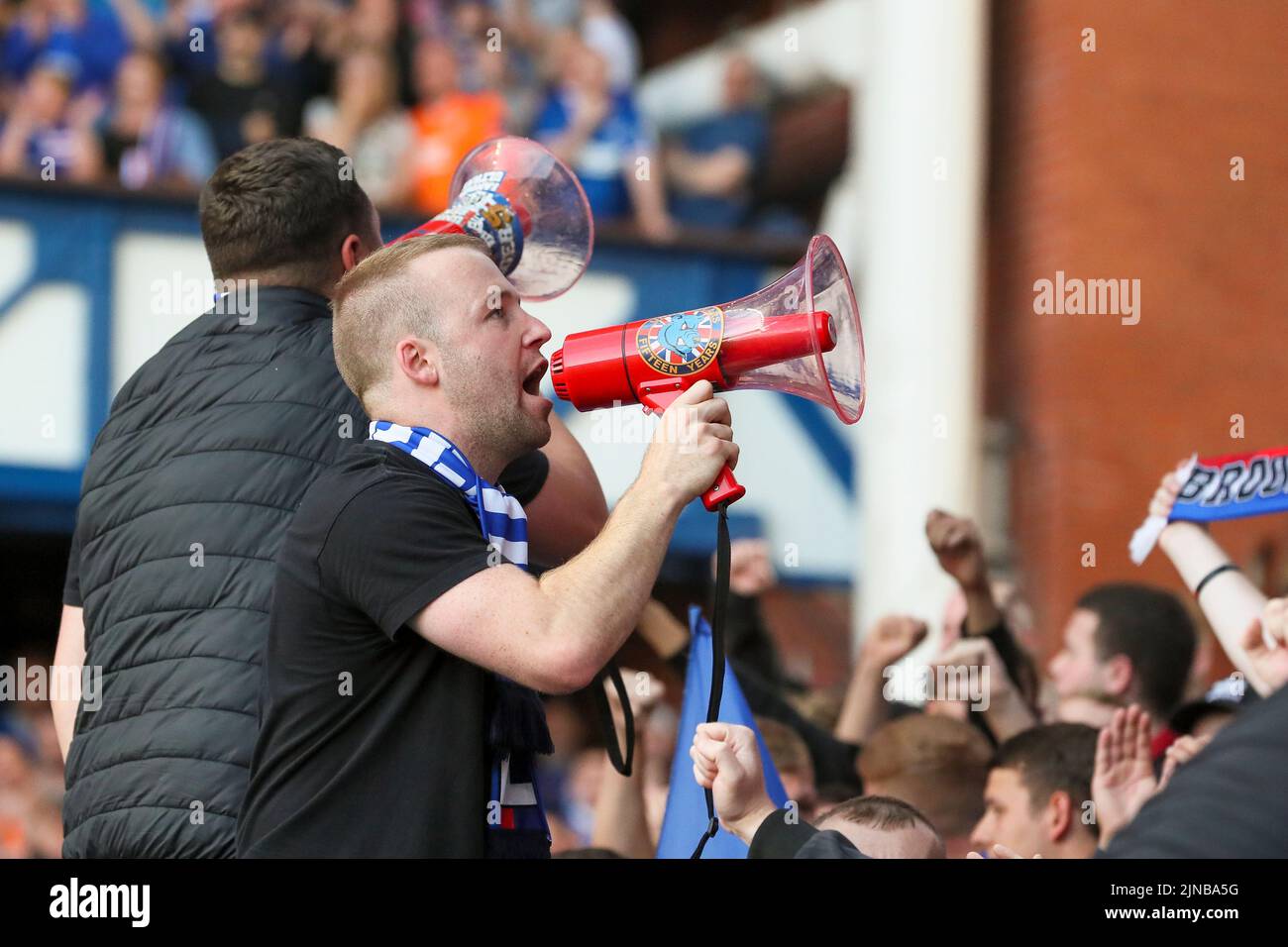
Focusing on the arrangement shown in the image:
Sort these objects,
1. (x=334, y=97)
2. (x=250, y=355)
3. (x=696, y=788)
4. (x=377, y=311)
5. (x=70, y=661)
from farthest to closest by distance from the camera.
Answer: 1. (x=334, y=97)
2. (x=696, y=788)
3. (x=70, y=661)
4. (x=250, y=355)
5. (x=377, y=311)

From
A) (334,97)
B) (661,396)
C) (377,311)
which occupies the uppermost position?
(334,97)

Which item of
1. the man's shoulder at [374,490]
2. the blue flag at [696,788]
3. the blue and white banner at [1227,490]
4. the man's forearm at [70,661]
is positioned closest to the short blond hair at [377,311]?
the man's shoulder at [374,490]

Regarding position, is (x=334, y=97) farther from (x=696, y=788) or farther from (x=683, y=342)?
(x=683, y=342)

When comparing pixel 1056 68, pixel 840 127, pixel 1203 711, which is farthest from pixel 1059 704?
pixel 840 127

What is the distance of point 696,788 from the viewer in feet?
11.5

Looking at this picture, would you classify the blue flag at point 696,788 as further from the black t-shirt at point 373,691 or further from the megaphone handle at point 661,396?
the black t-shirt at point 373,691

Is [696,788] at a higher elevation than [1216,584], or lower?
lower

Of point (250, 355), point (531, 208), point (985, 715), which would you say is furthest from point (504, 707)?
point (985, 715)

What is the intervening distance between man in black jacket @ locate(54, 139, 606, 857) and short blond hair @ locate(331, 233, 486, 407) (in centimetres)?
20

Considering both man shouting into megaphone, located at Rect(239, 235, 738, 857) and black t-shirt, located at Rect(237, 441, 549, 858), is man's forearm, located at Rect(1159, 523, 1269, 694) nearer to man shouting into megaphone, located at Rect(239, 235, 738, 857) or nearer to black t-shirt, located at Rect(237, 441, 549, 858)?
man shouting into megaphone, located at Rect(239, 235, 738, 857)

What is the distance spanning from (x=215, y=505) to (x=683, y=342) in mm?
758

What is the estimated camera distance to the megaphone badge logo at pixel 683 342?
2.74 metres

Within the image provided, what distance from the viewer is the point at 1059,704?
509cm
